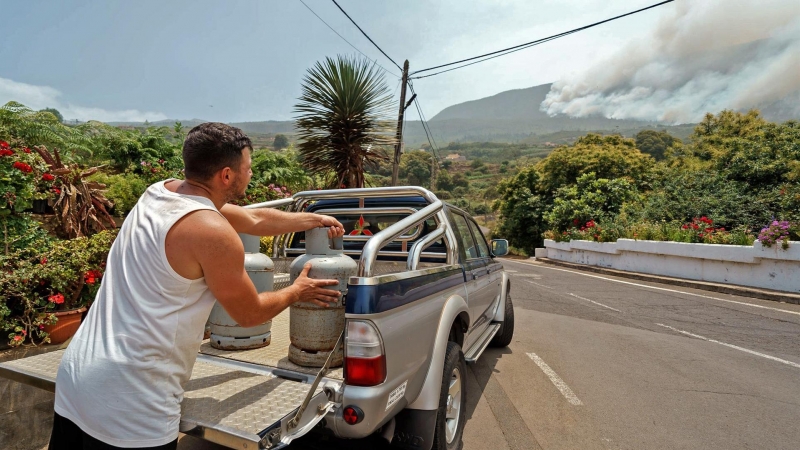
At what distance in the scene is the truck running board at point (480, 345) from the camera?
340 cm

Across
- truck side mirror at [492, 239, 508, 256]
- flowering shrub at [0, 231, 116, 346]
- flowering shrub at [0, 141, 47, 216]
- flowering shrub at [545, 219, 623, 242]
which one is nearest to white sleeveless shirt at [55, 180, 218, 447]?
flowering shrub at [0, 231, 116, 346]

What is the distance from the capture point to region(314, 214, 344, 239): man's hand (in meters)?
2.66

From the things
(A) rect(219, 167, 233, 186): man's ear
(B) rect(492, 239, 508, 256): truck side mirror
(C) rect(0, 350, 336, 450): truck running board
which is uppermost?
(A) rect(219, 167, 233, 186): man's ear

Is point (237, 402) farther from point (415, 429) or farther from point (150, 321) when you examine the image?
point (415, 429)

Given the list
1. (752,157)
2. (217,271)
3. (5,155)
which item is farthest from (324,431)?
(752,157)

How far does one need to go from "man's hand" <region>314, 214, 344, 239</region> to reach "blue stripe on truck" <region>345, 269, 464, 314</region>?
1.85 feet

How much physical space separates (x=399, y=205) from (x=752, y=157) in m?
19.0

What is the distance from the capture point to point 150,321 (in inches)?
62.9

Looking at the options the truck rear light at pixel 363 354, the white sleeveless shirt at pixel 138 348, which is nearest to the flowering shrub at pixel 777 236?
the truck rear light at pixel 363 354

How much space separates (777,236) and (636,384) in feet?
29.3

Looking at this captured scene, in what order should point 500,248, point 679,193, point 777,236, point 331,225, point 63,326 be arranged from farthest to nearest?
point 679,193 → point 777,236 → point 500,248 → point 63,326 → point 331,225

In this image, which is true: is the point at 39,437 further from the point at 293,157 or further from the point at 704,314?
the point at 704,314

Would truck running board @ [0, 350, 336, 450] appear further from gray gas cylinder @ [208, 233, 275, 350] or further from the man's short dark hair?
the man's short dark hair

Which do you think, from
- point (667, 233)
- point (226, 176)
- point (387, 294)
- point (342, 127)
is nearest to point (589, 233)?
point (667, 233)
